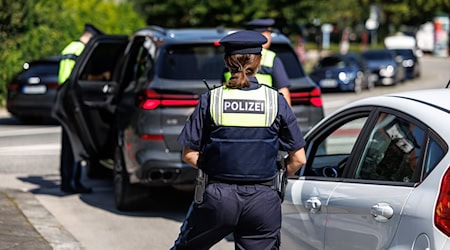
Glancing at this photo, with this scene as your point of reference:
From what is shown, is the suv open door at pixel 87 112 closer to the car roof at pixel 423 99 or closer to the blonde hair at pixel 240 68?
the car roof at pixel 423 99

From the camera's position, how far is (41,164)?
559 inches

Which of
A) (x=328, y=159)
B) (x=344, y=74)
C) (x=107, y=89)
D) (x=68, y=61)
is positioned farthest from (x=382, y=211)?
(x=344, y=74)

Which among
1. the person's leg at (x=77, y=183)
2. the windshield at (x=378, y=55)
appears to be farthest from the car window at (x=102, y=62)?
the windshield at (x=378, y=55)

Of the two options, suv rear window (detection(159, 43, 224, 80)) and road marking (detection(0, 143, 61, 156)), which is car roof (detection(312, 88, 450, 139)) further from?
road marking (detection(0, 143, 61, 156))

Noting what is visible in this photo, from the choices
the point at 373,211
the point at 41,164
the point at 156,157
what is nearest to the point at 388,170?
the point at 373,211

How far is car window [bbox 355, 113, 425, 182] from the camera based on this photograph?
482 centimetres

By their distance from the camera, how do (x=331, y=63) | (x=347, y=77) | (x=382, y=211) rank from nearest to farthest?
1. (x=382, y=211)
2. (x=347, y=77)
3. (x=331, y=63)

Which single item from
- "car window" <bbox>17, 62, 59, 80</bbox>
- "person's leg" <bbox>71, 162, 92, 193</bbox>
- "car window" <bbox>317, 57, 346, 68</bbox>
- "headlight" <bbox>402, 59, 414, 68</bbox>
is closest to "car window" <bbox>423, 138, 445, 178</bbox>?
"person's leg" <bbox>71, 162, 92, 193</bbox>

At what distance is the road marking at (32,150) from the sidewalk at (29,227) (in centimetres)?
452

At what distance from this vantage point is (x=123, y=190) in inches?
395

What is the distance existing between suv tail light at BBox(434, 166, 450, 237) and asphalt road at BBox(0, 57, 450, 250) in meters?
4.23

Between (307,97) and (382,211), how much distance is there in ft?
17.1

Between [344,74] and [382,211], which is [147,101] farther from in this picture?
[344,74]

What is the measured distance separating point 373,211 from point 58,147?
39.4ft
